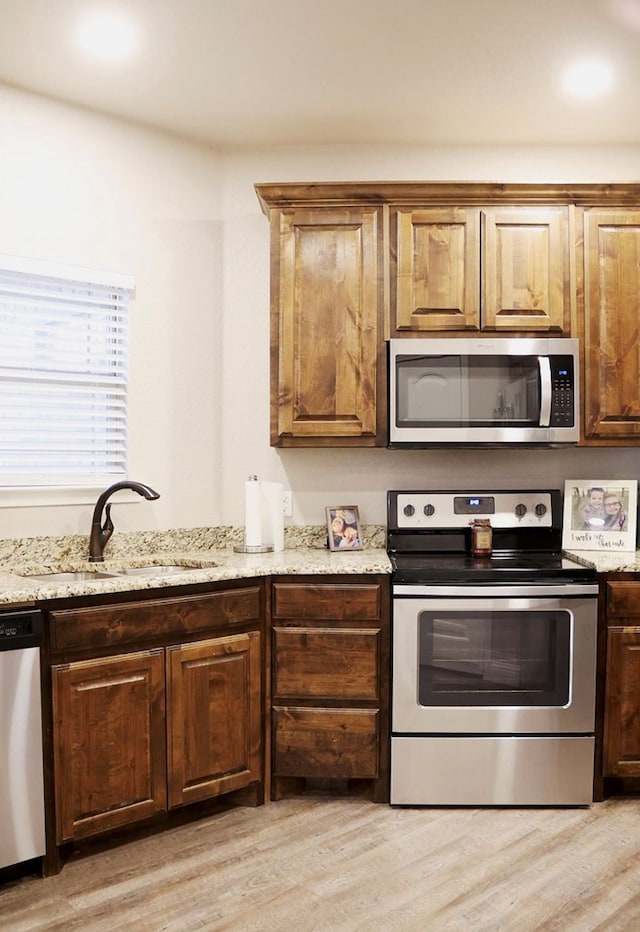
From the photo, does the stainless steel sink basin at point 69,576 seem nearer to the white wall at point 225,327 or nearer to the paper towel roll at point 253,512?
the white wall at point 225,327

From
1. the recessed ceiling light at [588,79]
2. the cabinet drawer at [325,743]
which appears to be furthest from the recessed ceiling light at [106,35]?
the cabinet drawer at [325,743]

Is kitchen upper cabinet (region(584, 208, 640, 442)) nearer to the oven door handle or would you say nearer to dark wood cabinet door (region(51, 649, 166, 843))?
the oven door handle

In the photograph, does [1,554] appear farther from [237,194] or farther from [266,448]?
[237,194]

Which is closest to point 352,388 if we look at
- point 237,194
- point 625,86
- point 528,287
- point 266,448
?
point 266,448

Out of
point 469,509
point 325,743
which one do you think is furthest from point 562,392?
point 325,743

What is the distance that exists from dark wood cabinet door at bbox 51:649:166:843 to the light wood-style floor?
0.16 meters

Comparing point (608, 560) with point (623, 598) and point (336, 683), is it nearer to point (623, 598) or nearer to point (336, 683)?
point (623, 598)

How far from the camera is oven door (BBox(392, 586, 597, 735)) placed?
9.60ft

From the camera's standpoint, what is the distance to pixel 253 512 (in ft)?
10.8

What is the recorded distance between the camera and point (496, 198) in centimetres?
322

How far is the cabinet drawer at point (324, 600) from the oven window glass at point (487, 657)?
220mm

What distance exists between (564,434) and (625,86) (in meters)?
1.31

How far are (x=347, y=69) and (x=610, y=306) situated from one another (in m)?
1.37

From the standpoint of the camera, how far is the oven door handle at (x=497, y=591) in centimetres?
292
